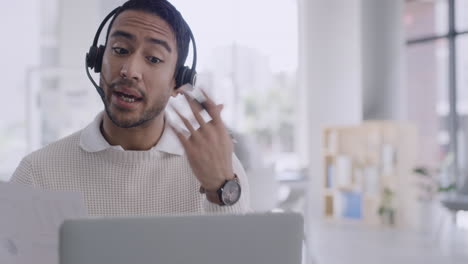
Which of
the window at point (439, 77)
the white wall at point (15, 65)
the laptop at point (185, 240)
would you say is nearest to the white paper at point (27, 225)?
the laptop at point (185, 240)

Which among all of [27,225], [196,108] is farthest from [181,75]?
[27,225]

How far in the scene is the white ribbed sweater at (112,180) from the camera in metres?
1.35

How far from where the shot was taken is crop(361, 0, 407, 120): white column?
6.67 m

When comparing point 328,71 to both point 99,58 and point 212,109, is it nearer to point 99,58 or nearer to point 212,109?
point 99,58

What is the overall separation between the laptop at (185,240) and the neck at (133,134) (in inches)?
28.4

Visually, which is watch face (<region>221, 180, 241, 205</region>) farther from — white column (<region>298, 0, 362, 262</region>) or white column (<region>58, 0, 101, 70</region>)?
white column (<region>298, 0, 362, 262</region>)

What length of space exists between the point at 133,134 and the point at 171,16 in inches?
13.1

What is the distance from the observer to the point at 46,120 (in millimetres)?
4852

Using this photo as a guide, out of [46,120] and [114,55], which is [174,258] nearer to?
[114,55]

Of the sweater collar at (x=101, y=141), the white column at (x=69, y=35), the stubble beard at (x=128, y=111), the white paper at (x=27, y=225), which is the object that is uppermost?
the white column at (x=69, y=35)

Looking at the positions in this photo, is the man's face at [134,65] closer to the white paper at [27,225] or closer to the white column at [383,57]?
the white paper at [27,225]

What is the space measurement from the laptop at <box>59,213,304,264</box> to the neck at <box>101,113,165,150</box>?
0.72 meters

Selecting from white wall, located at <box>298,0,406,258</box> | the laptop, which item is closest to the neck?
the laptop

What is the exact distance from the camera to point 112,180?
4.46 feet
